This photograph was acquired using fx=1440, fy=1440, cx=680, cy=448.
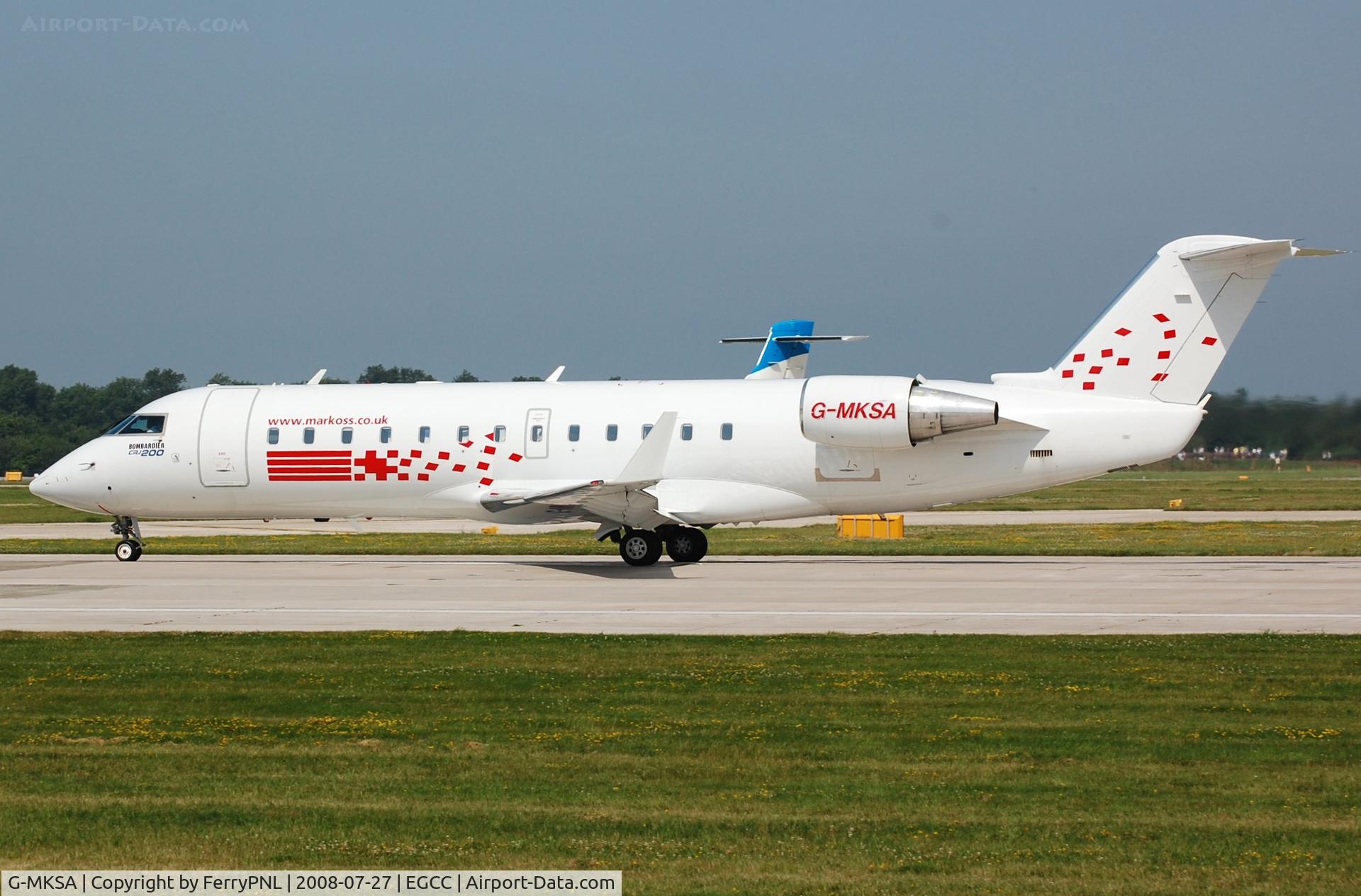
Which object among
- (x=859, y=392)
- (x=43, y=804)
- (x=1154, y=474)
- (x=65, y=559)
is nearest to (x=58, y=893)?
(x=43, y=804)

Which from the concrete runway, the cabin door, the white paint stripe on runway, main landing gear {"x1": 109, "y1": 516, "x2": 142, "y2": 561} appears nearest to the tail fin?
the concrete runway

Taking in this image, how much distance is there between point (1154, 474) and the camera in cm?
9769

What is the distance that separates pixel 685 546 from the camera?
2794 cm

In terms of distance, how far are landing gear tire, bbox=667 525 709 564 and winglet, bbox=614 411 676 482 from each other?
2.58 m

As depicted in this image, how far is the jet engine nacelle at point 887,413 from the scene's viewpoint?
2544 centimetres

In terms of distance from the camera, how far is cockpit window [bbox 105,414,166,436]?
2950cm

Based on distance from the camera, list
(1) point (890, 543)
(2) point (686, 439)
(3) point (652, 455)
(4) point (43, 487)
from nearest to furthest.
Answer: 1. (3) point (652, 455)
2. (2) point (686, 439)
3. (4) point (43, 487)
4. (1) point (890, 543)

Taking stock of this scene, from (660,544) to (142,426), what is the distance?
11124 millimetres

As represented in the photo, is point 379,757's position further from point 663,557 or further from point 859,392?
point 663,557

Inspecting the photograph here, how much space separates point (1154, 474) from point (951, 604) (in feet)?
270

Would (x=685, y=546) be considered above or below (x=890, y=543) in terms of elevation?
above

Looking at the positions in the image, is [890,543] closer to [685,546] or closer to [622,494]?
[685,546]

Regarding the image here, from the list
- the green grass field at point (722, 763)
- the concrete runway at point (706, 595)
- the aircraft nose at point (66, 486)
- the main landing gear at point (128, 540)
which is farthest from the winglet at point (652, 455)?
the aircraft nose at point (66, 486)

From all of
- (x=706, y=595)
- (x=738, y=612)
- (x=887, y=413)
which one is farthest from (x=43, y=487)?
(x=887, y=413)
